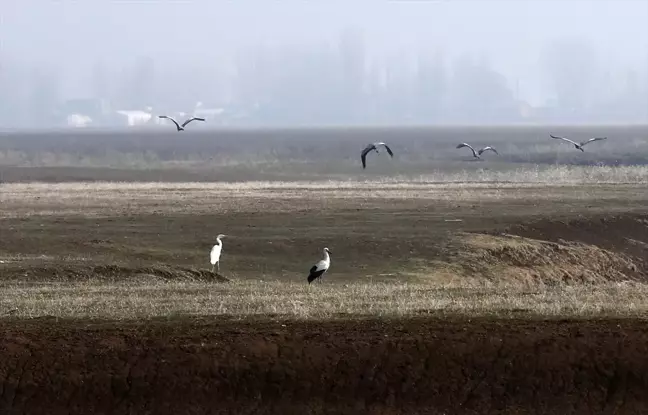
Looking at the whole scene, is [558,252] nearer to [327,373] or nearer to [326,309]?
[326,309]

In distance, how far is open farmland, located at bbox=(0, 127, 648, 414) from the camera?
1478 cm

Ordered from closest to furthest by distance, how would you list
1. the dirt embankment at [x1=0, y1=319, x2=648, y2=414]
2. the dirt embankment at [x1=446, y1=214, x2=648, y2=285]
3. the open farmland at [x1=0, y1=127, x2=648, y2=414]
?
the dirt embankment at [x1=0, y1=319, x2=648, y2=414] < the open farmland at [x1=0, y1=127, x2=648, y2=414] < the dirt embankment at [x1=446, y1=214, x2=648, y2=285]

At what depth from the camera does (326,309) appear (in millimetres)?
18406

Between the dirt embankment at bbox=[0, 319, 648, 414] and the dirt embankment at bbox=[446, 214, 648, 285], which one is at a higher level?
the dirt embankment at bbox=[0, 319, 648, 414]

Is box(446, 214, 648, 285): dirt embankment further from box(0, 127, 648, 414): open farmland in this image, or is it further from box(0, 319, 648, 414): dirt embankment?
box(0, 319, 648, 414): dirt embankment

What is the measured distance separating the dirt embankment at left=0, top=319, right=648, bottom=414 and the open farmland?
2cm

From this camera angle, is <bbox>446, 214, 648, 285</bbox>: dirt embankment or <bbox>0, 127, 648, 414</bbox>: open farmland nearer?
<bbox>0, 127, 648, 414</bbox>: open farmland

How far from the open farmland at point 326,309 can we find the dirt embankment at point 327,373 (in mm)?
25

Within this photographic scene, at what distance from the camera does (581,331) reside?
15891mm

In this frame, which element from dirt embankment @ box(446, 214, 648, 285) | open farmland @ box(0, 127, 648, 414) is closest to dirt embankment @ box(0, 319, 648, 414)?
open farmland @ box(0, 127, 648, 414)

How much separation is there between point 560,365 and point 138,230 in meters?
25.2

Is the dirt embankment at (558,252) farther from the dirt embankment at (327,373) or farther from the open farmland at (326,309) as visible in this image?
the dirt embankment at (327,373)

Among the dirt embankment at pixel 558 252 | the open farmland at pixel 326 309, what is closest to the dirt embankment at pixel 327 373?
the open farmland at pixel 326 309

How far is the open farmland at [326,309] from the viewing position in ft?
48.5
